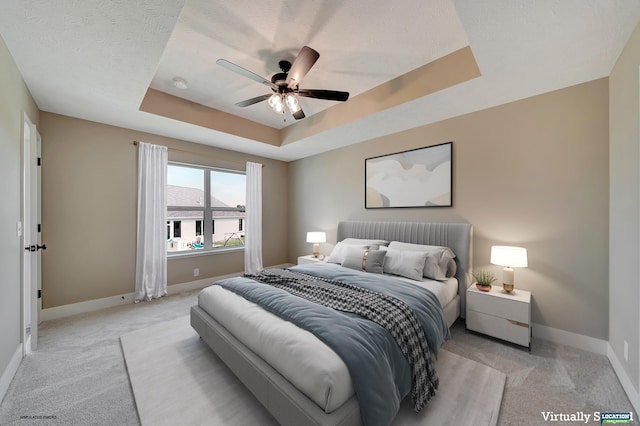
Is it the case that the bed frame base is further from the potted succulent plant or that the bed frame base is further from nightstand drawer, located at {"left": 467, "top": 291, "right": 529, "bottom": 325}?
the potted succulent plant

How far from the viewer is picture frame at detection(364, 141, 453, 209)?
3.27 m

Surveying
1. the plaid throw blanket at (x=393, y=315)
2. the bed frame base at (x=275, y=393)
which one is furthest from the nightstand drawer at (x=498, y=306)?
the bed frame base at (x=275, y=393)

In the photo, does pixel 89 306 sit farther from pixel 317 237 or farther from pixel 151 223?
pixel 317 237

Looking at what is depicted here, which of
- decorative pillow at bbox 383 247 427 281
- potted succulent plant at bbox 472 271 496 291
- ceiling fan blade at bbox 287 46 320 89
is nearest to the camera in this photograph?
ceiling fan blade at bbox 287 46 320 89

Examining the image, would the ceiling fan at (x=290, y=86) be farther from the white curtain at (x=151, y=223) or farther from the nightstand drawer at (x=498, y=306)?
the nightstand drawer at (x=498, y=306)

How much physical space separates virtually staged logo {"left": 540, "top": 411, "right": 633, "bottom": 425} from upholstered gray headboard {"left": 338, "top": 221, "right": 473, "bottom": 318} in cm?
131

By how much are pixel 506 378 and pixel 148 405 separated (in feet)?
8.76

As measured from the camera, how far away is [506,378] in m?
1.96

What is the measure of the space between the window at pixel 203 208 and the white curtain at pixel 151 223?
0.27m

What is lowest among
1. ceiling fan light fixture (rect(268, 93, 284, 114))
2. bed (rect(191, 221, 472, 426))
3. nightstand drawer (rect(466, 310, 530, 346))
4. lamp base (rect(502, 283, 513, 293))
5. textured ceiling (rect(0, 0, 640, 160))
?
nightstand drawer (rect(466, 310, 530, 346))

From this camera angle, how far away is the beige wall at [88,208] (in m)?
3.09

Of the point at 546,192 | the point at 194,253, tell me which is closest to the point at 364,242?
the point at 546,192

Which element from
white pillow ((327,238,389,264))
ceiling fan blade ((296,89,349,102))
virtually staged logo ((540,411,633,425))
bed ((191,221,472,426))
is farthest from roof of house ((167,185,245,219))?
virtually staged logo ((540,411,633,425))

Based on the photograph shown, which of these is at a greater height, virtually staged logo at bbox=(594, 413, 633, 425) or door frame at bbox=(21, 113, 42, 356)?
door frame at bbox=(21, 113, 42, 356)
